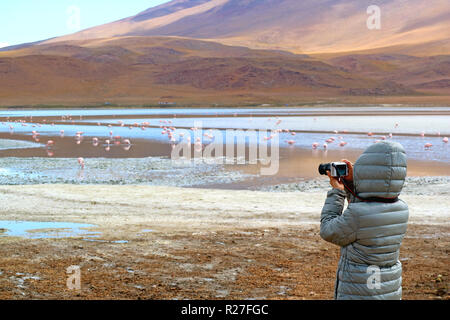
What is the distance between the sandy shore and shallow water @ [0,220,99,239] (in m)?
0.25

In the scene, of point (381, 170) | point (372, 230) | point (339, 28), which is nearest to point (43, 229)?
point (372, 230)

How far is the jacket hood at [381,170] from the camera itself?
3.50 metres

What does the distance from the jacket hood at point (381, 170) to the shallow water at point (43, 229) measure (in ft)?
16.4

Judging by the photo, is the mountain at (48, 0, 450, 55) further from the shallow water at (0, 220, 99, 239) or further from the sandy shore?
the shallow water at (0, 220, 99, 239)

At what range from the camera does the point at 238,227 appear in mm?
8594

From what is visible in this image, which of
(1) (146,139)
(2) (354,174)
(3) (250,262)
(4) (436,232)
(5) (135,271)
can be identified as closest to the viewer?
(2) (354,174)

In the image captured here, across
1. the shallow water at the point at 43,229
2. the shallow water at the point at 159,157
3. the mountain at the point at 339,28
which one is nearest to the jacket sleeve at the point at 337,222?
the shallow water at the point at 43,229

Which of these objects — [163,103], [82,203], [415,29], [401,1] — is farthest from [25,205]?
[401,1]

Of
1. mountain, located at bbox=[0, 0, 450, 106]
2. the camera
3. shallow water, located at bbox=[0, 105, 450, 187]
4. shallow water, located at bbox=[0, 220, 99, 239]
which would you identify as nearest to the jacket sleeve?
the camera

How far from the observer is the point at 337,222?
3.66m

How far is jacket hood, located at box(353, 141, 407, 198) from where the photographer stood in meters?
3.50

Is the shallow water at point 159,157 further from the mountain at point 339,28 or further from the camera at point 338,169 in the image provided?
the mountain at point 339,28

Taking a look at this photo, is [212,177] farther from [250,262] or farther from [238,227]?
[250,262]

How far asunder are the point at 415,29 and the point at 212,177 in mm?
148745
